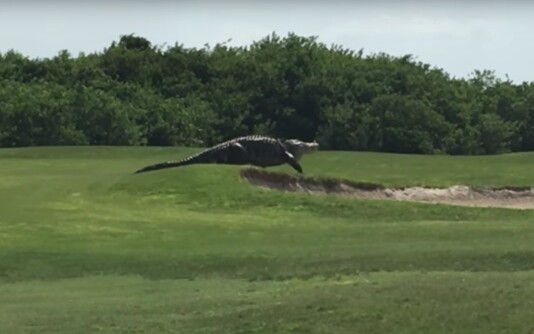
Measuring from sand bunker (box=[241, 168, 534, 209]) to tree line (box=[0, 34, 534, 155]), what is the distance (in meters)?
26.9

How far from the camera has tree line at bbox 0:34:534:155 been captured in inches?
2143

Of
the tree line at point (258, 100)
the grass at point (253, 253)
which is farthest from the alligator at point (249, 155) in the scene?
the tree line at point (258, 100)

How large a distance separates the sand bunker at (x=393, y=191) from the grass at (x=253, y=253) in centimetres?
61

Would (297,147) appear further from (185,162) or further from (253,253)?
(253,253)

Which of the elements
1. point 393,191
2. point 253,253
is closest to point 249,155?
point 393,191

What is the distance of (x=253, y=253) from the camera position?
18016mm

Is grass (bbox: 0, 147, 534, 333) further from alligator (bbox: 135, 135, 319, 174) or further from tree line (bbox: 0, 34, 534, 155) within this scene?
Result: tree line (bbox: 0, 34, 534, 155)

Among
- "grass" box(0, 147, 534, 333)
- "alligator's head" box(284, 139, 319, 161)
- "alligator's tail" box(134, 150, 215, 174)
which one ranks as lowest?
"grass" box(0, 147, 534, 333)

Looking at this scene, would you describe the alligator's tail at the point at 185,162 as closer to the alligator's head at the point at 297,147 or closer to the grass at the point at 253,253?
the grass at the point at 253,253

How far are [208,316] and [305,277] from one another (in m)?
3.87

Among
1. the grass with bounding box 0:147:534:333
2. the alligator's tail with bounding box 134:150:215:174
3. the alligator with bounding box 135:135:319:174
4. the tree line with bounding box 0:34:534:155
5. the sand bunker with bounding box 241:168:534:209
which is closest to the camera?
the grass with bounding box 0:147:534:333

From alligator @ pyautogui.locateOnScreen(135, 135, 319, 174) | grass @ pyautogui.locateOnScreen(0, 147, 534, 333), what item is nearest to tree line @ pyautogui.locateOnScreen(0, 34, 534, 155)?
grass @ pyautogui.locateOnScreen(0, 147, 534, 333)

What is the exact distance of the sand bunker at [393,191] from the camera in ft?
86.6

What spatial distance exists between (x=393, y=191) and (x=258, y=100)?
117ft
